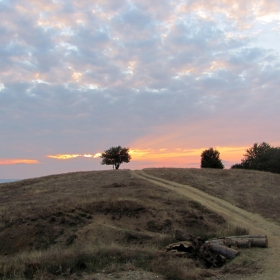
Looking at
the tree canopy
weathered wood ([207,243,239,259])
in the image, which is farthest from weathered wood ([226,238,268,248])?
the tree canopy

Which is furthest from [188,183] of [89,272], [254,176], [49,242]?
[89,272]

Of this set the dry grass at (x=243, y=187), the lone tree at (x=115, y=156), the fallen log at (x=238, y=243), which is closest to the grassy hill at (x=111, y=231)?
the dry grass at (x=243, y=187)

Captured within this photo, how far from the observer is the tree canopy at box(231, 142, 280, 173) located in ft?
212

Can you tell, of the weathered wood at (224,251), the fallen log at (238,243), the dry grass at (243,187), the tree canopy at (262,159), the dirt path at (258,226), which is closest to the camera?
the dirt path at (258,226)

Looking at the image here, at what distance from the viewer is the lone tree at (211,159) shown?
69.7 metres

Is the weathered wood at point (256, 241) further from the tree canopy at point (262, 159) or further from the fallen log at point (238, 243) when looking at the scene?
the tree canopy at point (262, 159)

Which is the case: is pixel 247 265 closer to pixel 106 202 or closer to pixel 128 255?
pixel 128 255

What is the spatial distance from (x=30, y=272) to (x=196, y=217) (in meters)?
13.6

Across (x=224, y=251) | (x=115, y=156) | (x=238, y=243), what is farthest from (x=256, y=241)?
(x=115, y=156)

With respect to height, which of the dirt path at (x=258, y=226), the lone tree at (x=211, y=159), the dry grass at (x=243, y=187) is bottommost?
the dirt path at (x=258, y=226)

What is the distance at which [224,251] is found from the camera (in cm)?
1070

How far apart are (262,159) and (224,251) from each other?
63480 mm

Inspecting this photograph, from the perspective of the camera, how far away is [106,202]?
72.3 ft

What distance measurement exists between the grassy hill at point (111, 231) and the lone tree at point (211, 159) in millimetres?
37086
